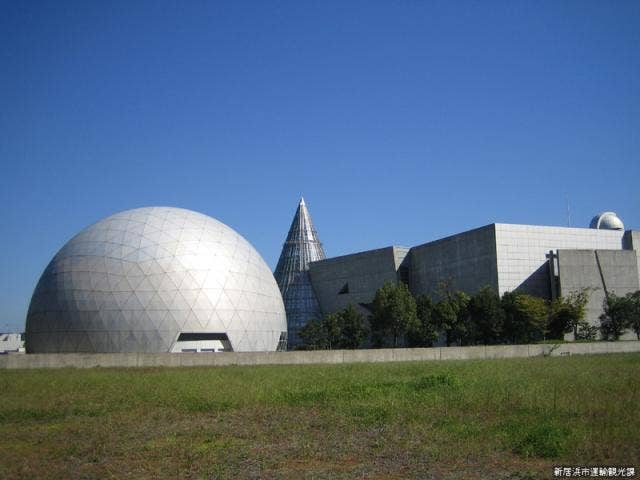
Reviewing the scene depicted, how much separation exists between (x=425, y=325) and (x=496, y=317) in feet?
22.8

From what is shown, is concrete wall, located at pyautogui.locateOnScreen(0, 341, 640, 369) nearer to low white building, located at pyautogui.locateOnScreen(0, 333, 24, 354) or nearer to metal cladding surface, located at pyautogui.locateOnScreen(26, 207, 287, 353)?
metal cladding surface, located at pyautogui.locateOnScreen(26, 207, 287, 353)

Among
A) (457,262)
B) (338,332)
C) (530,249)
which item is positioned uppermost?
(530,249)

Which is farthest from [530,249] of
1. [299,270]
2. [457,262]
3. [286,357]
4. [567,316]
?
[286,357]

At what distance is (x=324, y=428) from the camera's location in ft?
44.7

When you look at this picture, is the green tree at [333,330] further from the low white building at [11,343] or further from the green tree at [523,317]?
the low white building at [11,343]

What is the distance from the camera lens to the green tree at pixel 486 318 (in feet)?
185

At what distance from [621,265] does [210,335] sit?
44228 mm

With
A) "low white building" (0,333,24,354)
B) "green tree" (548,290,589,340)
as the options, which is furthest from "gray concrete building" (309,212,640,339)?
"low white building" (0,333,24,354)

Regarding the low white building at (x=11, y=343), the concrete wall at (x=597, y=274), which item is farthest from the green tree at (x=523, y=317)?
the low white building at (x=11, y=343)

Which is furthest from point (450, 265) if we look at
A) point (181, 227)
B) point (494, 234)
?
point (181, 227)

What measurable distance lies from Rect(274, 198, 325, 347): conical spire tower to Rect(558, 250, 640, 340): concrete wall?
1519 inches

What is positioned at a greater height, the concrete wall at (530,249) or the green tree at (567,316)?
the concrete wall at (530,249)

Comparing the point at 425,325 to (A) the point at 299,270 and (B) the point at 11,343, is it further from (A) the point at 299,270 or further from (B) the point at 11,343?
(B) the point at 11,343

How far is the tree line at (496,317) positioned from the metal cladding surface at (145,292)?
582 inches
